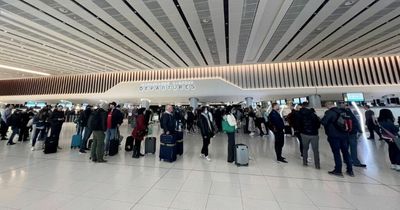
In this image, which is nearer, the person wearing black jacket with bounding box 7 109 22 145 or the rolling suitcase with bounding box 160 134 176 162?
the rolling suitcase with bounding box 160 134 176 162

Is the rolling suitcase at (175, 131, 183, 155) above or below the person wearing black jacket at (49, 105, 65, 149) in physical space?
below

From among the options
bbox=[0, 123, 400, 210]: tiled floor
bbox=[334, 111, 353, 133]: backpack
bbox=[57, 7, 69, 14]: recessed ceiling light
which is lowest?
bbox=[0, 123, 400, 210]: tiled floor

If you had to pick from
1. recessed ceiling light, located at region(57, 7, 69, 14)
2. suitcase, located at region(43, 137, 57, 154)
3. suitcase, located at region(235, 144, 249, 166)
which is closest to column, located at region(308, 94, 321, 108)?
suitcase, located at region(235, 144, 249, 166)

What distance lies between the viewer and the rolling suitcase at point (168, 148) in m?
4.50

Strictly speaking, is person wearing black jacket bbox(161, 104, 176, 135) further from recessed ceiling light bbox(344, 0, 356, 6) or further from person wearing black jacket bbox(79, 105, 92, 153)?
recessed ceiling light bbox(344, 0, 356, 6)

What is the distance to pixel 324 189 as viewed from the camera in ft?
9.66

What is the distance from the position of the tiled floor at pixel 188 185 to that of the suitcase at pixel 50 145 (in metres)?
0.49

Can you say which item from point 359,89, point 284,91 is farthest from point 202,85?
point 359,89

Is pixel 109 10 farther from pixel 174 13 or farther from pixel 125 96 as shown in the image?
pixel 125 96

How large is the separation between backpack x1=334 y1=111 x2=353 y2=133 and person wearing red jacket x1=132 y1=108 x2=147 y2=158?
474cm

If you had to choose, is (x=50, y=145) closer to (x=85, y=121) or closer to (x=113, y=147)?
(x=85, y=121)

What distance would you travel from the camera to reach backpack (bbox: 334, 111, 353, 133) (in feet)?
11.7

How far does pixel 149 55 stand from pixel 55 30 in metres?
5.50

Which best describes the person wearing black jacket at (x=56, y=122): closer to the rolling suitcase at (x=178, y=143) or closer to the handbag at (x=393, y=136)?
the rolling suitcase at (x=178, y=143)
